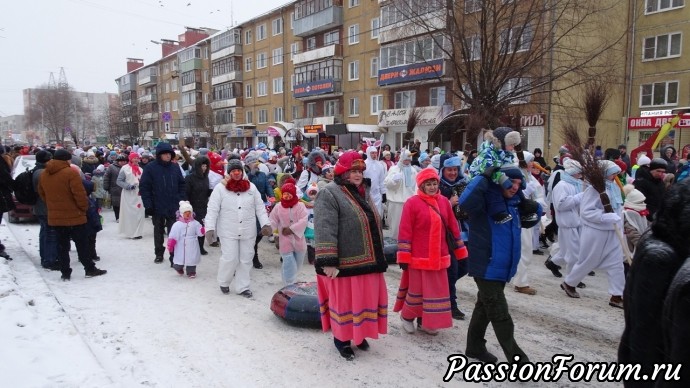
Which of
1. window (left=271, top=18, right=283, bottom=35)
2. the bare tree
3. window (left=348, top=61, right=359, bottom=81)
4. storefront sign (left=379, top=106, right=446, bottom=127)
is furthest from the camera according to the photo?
window (left=271, top=18, right=283, bottom=35)

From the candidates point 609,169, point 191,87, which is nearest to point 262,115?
point 191,87

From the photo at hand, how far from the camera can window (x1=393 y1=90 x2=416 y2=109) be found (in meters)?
32.7

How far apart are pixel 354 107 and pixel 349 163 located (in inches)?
1349

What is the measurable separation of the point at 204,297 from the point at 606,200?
531 cm

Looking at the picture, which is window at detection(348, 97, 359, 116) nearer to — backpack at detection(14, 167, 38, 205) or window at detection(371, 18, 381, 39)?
window at detection(371, 18, 381, 39)

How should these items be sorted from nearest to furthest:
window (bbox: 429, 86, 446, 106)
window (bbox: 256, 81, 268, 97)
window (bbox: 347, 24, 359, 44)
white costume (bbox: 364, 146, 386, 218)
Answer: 1. white costume (bbox: 364, 146, 386, 218)
2. window (bbox: 429, 86, 446, 106)
3. window (bbox: 347, 24, 359, 44)
4. window (bbox: 256, 81, 268, 97)

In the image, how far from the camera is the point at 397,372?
13.5ft

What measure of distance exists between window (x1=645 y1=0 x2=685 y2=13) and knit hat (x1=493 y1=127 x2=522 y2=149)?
2966cm

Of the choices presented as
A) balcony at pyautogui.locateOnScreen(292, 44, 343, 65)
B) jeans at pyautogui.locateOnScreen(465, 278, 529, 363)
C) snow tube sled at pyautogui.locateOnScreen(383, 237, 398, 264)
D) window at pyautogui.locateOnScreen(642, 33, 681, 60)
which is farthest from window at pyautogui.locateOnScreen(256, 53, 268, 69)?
jeans at pyautogui.locateOnScreen(465, 278, 529, 363)

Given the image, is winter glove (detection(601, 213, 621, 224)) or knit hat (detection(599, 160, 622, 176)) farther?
knit hat (detection(599, 160, 622, 176))

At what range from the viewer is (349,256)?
14.0 ft

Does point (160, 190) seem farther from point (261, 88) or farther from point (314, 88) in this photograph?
point (261, 88)

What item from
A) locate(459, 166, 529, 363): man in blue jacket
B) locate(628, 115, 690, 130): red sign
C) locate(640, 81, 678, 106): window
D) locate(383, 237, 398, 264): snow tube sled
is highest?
locate(640, 81, 678, 106): window

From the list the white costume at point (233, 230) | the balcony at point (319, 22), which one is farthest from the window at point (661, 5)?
the white costume at point (233, 230)
